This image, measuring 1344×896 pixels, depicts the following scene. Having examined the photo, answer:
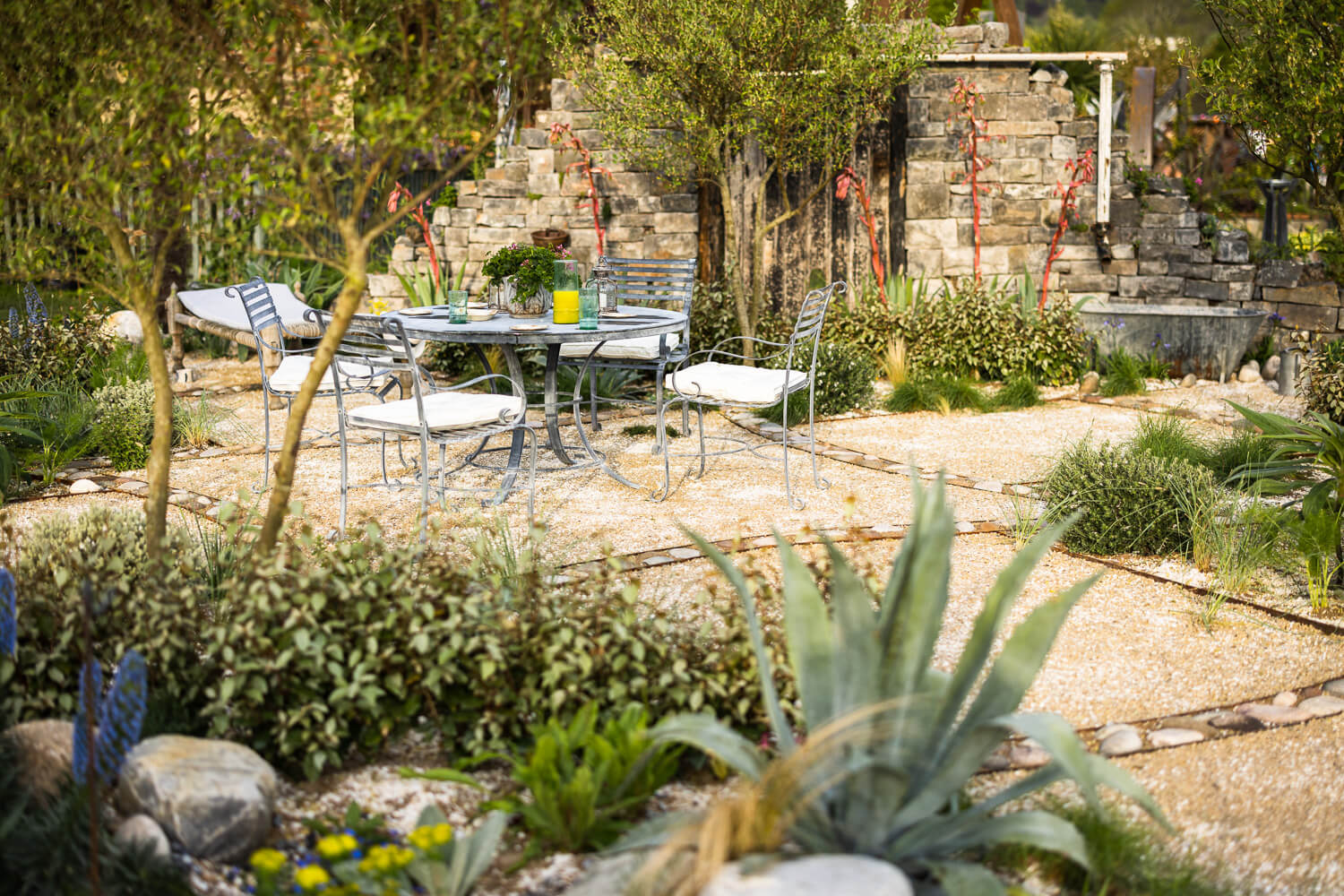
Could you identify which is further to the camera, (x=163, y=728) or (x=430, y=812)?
(x=163, y=728)

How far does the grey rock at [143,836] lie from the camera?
235 cm

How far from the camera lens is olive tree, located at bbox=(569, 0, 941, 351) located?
7.85 m

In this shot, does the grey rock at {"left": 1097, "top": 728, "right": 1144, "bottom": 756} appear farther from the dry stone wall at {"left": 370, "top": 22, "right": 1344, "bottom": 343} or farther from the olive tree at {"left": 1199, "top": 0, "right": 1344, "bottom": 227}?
the dry stone wall at {"left": 370, "top": 22, "right": 1344, "bottom": 343}

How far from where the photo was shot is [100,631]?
303 centimetres

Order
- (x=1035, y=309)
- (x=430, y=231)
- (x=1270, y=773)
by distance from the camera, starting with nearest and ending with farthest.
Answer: (x=1270, y=773) → (x=1035, y=309) → (x=430, y=231)

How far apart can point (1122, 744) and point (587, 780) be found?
1504mm

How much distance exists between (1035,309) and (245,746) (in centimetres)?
733

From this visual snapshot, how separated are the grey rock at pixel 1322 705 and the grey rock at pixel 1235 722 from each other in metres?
0.19

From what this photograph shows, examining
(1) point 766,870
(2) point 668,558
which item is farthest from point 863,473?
(1) point 766,870

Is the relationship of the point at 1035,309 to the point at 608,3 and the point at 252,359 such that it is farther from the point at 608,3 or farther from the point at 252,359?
the point at 252,359

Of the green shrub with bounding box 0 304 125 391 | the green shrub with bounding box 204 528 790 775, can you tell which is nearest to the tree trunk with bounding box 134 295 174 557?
the green shrub with bounding box 204 528 790 775

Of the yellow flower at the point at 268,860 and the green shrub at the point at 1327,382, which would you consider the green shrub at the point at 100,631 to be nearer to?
the yellow flower at the point at 268,860

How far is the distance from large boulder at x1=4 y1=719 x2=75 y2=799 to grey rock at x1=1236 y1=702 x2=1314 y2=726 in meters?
3.03

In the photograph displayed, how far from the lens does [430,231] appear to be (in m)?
9.48
